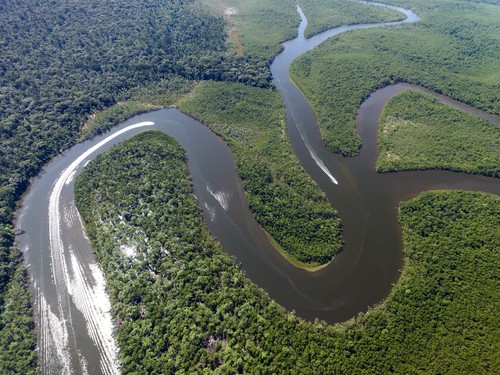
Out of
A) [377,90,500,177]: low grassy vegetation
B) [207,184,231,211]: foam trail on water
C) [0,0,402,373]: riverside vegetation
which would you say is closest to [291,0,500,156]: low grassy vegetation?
[377,90,500,177]: low grassy vegetation

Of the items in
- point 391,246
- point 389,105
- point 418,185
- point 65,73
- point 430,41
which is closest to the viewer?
point 391,246

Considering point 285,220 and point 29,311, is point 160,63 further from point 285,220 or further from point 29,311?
point 29,311

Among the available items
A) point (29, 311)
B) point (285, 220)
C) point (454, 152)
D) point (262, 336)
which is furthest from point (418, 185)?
point (29, 311)

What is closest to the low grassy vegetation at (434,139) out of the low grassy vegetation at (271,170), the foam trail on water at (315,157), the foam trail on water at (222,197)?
the foam trail on water at (315,157)

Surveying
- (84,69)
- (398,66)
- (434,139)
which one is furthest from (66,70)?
(434,139)

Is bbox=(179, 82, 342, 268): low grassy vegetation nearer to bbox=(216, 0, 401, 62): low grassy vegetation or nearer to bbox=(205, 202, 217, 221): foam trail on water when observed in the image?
bbox=(205, 202, 217, 221): foam trail on water

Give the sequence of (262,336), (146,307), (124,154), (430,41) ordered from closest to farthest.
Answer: (262,336), (146,307), (124,154), (430,41)

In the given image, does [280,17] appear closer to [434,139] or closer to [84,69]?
[84,69]
